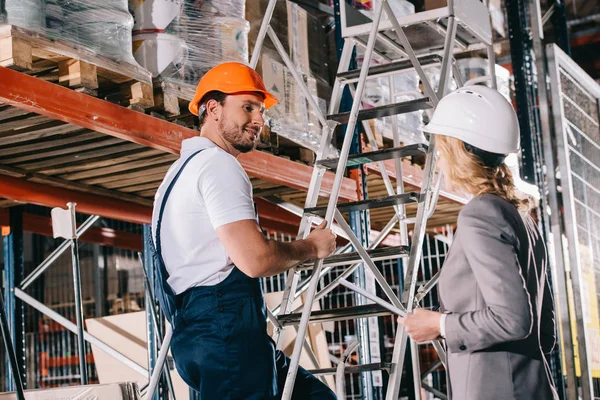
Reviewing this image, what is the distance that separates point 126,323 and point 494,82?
425 cm

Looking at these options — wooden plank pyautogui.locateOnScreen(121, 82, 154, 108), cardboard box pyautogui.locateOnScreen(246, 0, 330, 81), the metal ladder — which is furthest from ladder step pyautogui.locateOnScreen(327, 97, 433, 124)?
cardboard box pyautogui.locateOnScreen(246, 0, 330, 81)

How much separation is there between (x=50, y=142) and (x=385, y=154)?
2.12m

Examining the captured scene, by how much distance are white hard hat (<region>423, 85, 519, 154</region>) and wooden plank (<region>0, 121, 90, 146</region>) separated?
7.79ft

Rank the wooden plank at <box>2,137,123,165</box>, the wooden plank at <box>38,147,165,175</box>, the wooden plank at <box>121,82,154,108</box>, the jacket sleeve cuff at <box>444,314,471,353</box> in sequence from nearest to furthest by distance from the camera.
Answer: the jacket sleeve cuff at <box>444,314,471,353</box>
the wooden plank at <box>121,82,154,108</box>
the wooden plank at <box>2,137,123,165</box>
the wooden plank at <box>38,147,165,175</box>

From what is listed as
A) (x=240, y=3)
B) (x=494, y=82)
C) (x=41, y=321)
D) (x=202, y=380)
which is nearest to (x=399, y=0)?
(x=494, y=82)

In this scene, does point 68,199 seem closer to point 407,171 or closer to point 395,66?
point 395,66

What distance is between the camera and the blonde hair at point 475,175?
290 centimetres

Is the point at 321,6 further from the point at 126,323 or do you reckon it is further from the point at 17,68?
the point at 17,68

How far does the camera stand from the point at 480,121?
3.04m

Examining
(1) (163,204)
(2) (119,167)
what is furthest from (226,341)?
(2) (119,167)

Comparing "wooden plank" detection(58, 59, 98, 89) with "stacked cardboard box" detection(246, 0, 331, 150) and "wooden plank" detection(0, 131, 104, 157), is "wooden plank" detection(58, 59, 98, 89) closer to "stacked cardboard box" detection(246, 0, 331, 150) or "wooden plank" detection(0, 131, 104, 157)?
"wooden plank" detection(0, 131, 104, 157)

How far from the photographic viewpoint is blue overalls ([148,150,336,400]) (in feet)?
10.2

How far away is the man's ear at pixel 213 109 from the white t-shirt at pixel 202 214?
350 millimetres

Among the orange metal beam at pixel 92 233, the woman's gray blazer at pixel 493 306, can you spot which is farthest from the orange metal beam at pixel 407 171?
the woman's gray blazer at pixel 493 306
